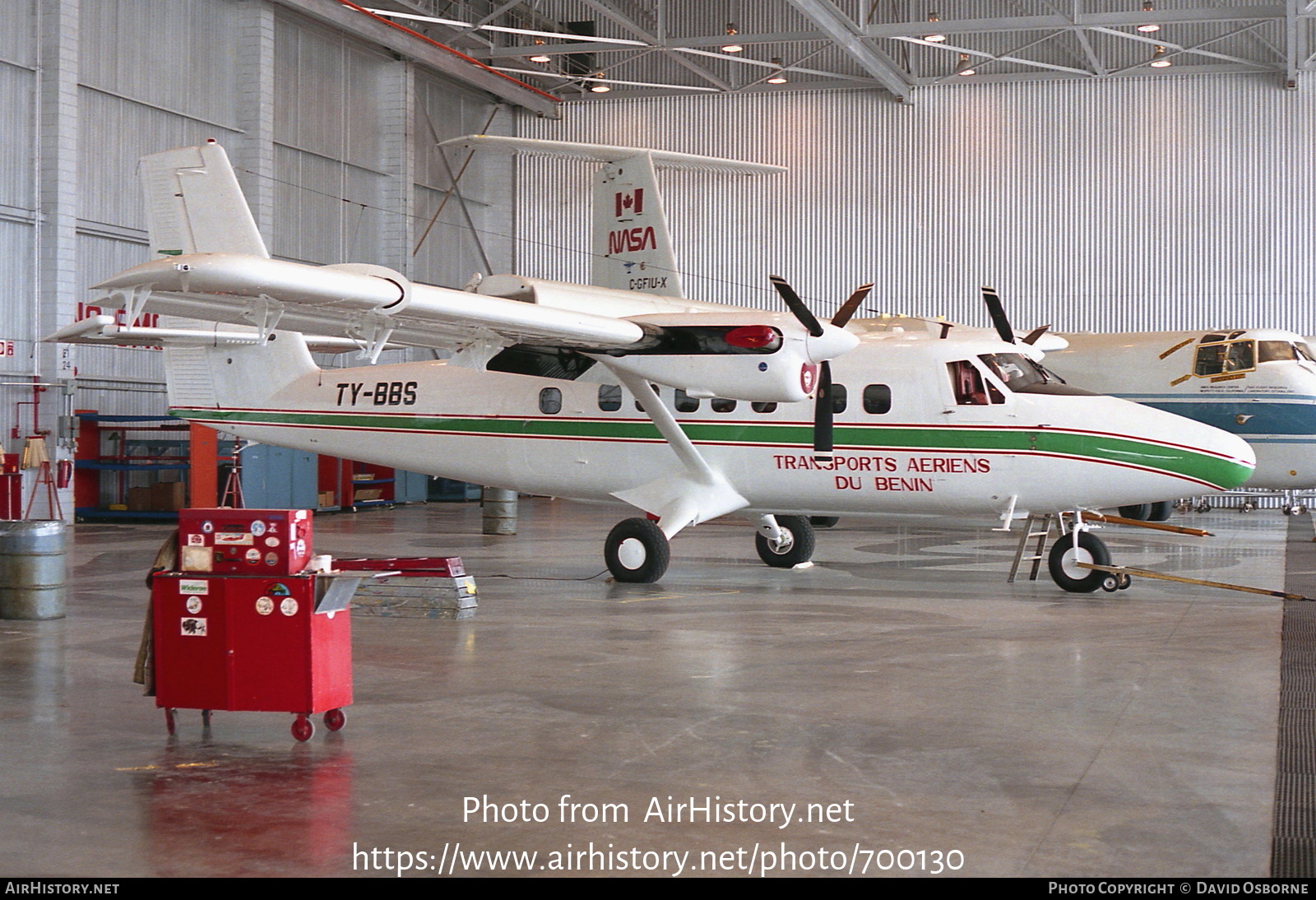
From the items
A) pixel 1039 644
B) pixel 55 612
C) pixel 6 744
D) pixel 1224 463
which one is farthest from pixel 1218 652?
pixel 55 612

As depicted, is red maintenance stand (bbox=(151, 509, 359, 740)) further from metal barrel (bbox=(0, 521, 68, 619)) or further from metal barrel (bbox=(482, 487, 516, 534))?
metal barrel (bbox=(482, 487, 516, 534))

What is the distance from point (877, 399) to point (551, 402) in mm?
3789

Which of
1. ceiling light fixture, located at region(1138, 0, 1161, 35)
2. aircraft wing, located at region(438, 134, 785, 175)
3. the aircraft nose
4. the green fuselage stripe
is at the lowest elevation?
the green fuselage stripe

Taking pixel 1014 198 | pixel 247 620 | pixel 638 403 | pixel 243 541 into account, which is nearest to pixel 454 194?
pixel 1014 198

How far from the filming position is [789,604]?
12.3m

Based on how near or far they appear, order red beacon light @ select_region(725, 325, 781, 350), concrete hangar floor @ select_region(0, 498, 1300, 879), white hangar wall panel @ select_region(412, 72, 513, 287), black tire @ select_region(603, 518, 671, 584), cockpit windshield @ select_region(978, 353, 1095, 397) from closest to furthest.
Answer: concrete hangar floor @ select_region(0, 498, 1300, 879) → red beacon light @ select_region(725, 325, 781, 350) → cockpit windshield @ select_region(978, 353, 1095, 397) → black tire @ select_region(603, 518, 671, 584) → white hangar wall panel @ select_region(412, 72, 513, 287)

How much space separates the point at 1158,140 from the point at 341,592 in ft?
96.6

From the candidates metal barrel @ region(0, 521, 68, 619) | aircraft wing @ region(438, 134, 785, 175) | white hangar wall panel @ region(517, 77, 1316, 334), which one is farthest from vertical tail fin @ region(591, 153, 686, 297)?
metal barrel @ region(0, 521, 68, 619)

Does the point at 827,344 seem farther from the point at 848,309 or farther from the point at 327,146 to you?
the point at 327,146

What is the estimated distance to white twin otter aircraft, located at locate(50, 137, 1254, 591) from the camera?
12375 millimetres

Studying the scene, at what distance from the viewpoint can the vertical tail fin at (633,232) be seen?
2169 cm

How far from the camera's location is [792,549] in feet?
51.5

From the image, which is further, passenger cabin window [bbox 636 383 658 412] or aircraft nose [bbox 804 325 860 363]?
passenger cabin window [bbox 636 383 658 412]

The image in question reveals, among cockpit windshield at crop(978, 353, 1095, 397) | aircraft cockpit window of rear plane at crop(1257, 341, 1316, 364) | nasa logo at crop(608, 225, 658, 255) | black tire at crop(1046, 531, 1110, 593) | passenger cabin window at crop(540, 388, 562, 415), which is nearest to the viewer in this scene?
black tire at crop(1046, 531, 1110, 593)
